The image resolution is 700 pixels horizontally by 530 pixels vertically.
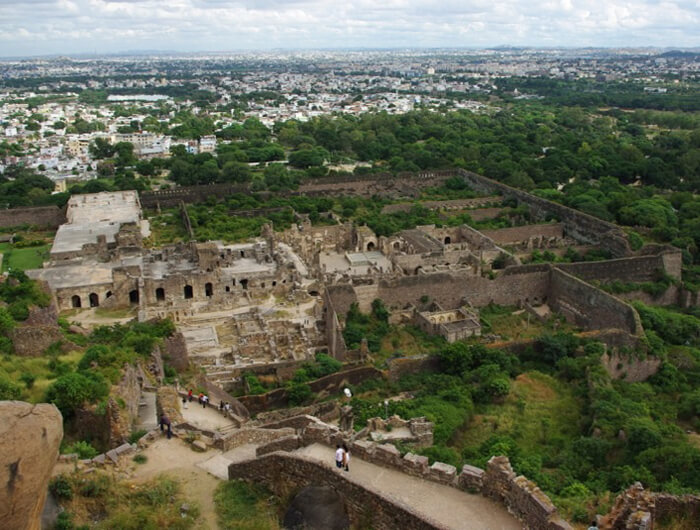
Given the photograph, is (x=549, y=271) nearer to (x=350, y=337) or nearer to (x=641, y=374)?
(x=641, y=374)

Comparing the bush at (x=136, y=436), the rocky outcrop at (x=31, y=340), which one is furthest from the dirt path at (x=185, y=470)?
the rocky outcrop at (x=31, y=340)

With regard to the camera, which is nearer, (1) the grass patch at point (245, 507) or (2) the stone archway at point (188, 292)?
(1) the grass patch at point (245, 507)

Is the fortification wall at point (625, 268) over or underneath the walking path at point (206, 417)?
underneath

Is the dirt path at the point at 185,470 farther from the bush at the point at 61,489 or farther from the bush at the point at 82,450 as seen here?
the bush at the point at 61,489

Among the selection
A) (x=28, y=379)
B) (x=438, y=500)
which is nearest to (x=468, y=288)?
(x=28, y=379)

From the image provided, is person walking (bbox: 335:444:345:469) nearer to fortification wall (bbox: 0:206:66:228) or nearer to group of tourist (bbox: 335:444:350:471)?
group of tourist (bbox: 335:444:350:471)

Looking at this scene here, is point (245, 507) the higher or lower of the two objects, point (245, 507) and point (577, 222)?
the higher

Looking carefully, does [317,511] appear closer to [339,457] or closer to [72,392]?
[339,457]
